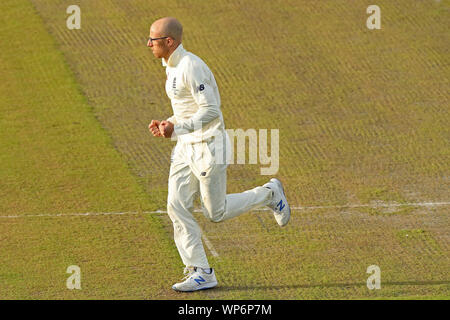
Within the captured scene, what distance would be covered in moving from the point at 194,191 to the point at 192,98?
33.0 inches

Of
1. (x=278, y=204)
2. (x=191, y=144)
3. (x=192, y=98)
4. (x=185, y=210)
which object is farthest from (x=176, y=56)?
(x=278, y=204)

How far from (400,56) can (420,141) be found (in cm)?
275

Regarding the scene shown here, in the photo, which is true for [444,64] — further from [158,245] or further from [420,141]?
[158,245]

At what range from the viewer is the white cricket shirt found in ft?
26.3

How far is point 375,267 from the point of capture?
8984 millimetres

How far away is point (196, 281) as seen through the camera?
843cm

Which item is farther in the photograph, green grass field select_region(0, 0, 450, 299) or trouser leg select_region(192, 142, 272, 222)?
green grass field select_region(0, 0, 450, 299)

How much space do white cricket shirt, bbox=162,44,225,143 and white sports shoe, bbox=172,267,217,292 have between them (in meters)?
1.17

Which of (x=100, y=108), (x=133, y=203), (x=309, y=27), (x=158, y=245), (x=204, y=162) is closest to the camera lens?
(x=204, y=162)

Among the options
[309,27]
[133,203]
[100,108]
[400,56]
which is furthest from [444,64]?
[133,203]

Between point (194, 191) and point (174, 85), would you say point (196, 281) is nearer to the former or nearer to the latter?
point (194, 191)

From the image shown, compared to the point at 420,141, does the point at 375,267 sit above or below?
below

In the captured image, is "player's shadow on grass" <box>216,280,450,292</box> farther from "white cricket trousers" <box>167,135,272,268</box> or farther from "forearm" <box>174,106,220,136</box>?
"forearm" <box>174,106,220,136</box>

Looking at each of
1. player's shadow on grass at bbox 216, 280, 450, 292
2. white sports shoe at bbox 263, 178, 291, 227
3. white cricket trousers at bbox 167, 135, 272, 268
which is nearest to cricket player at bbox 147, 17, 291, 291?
white cricket trousers at bbox 167, 135, 272, 268
